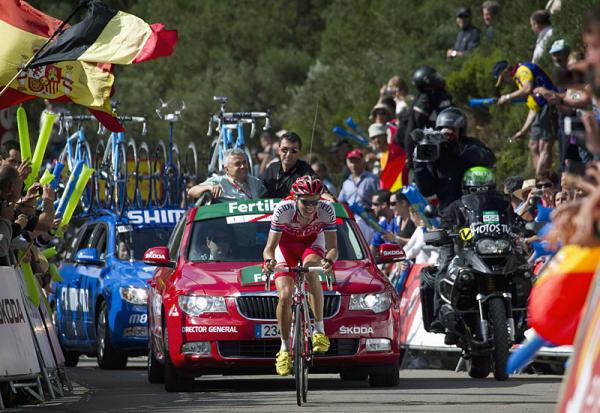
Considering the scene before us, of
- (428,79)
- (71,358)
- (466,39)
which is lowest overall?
(71,358)

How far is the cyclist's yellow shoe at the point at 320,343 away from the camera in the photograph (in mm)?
13320

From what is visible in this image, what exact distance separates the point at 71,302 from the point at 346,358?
713 cm

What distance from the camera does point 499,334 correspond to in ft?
49.9

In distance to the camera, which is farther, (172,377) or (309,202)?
(172,377)

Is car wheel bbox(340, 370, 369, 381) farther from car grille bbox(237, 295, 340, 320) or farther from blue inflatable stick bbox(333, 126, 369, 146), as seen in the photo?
blue inflatable stick bbox(333, 126, 369, 146)

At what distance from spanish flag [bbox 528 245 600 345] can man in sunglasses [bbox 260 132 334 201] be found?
1105 centimetres

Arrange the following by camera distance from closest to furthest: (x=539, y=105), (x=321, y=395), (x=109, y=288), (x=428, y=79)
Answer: (x=321, y=395)
(x=109, y=288)
(x=428, y=79)
(x=539, y=105)

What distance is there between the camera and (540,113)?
20.4 metres

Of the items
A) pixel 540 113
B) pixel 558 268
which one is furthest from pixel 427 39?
pixel 558 268

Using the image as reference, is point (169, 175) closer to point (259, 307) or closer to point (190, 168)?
point (190, 168)

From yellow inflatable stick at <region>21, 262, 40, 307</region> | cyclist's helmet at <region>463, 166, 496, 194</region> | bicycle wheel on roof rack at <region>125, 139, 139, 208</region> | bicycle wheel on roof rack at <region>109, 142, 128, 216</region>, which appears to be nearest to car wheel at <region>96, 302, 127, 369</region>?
bicycle wheel on roof rack at <region>109, 142, 128, 216</region>

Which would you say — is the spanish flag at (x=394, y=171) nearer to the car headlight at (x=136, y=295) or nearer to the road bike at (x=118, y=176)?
the road bike at (x=118, y=176)

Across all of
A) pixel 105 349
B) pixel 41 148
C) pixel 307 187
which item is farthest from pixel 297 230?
pixel 105 349

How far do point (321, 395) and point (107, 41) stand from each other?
179 inches
